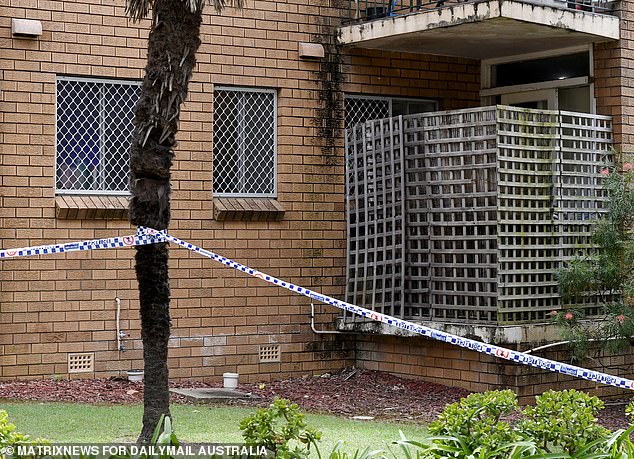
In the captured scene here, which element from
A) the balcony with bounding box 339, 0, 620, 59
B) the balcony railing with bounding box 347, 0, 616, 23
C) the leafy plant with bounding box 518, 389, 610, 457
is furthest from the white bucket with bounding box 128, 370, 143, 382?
the leafy plant with bounding box 518, 389, 610, 457

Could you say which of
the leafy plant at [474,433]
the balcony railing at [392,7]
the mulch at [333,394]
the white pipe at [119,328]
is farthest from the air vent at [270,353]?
the leafy plant at [474,433]

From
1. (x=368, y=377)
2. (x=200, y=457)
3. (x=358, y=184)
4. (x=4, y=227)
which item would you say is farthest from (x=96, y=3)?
(x=200, y=457)

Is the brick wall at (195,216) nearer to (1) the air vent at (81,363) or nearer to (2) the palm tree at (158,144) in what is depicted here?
(1) the air vent at (81,363)

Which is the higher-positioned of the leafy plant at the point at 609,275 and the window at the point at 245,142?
the window at the point at 245,142

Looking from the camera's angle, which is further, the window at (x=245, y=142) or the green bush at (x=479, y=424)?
the window at (x=245, y=142)

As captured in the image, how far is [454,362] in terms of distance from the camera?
43.2 feet

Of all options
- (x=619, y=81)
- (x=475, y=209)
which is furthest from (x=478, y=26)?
(x=475, y=209)

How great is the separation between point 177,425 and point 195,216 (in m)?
3.75

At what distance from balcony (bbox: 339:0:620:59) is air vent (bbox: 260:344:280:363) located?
4.03 meters

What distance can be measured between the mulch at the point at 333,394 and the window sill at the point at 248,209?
2.03 m

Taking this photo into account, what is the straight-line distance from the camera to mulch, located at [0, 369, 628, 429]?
11828 millimetres

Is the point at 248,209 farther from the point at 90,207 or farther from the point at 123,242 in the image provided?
the point at 123,242

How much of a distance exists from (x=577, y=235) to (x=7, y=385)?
6.71m

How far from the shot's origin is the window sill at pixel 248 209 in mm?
13578
